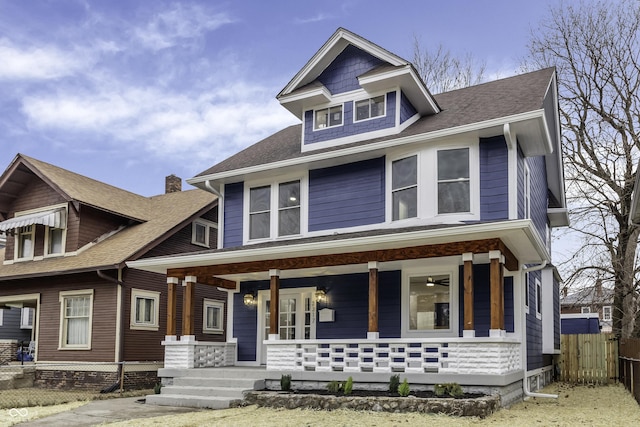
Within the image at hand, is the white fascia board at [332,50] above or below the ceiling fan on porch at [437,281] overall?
above

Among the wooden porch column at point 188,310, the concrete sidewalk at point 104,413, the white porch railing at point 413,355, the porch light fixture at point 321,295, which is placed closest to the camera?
the concrete sidewalk at point 104,413

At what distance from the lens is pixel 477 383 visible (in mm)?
11414

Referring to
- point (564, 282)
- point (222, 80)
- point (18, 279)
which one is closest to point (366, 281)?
point (564, 282)

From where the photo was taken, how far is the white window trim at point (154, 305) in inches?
744

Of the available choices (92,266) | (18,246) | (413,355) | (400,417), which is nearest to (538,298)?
(413,355)

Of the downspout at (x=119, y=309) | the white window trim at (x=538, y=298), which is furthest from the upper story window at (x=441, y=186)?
the downspout at (x=119, y=309)

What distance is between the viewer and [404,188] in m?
14.6

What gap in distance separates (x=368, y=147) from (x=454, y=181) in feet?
6.97

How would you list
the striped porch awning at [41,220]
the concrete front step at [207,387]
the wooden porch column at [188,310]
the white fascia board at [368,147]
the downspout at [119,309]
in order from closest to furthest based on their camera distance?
the concrete front step at [207,387], the white fascia board at [368,147], the wooden porch column at [188,310], the downspout at [119,309], the striped porch awning at [41,220]

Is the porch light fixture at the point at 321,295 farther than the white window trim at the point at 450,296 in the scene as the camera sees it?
Yes

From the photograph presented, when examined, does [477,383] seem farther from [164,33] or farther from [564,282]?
[164,33]

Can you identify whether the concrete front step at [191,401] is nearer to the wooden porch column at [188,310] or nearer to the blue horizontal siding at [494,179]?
the wooden porch column at [188,310]

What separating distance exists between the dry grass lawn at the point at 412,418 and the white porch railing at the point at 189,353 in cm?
312

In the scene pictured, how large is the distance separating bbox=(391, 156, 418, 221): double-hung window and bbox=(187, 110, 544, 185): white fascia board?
0.53 metres
